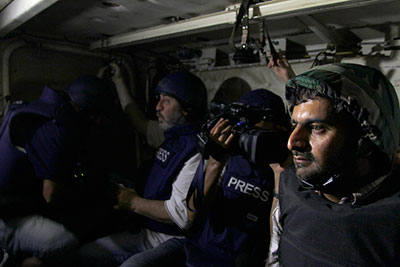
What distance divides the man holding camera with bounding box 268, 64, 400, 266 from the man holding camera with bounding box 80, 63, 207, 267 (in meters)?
1.01

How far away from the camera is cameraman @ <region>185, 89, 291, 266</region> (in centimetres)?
181

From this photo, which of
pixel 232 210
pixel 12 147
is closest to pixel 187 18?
pixel 232 210

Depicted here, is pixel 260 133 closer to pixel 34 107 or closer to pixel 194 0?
pixel 194 0

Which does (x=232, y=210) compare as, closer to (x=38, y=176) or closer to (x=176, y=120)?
(x=176, y=120)

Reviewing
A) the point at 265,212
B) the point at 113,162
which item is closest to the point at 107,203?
the point at 113,162

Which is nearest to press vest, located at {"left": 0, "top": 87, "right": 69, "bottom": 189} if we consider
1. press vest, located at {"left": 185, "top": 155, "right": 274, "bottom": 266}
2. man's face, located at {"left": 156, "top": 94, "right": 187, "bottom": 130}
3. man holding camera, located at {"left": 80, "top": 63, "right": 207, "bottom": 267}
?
man holding camera, located at {"left": 80, "top": 63, "right": 207, "bottom": 267}

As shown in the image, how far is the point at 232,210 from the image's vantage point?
73.7 inches

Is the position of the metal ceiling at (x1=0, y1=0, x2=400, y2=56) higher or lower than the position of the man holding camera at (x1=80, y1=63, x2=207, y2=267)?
higher

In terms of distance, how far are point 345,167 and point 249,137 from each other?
429mm

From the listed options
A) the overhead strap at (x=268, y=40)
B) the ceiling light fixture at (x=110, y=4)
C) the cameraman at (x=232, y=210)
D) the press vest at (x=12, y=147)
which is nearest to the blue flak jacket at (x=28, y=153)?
the press vest at (x=12, y=147)

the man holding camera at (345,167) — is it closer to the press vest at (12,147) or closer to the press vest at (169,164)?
the press vest at (169,164)

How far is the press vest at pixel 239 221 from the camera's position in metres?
1.82

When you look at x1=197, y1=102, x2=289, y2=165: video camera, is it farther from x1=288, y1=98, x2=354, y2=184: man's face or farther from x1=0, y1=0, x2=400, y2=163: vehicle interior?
x1=0, y1=0, x2=400, y2=163: vehicle interior

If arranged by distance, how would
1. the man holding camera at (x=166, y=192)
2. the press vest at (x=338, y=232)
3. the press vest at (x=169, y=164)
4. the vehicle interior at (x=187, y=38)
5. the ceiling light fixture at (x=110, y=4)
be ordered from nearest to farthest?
the press vest at (x=338, y=232), the vehicle interior at (x=187, y=38), the ceiling light fixture at (x=110, y=4), the man holding camera at (x=166, y=192), the press vest at (x=169, y=164)
